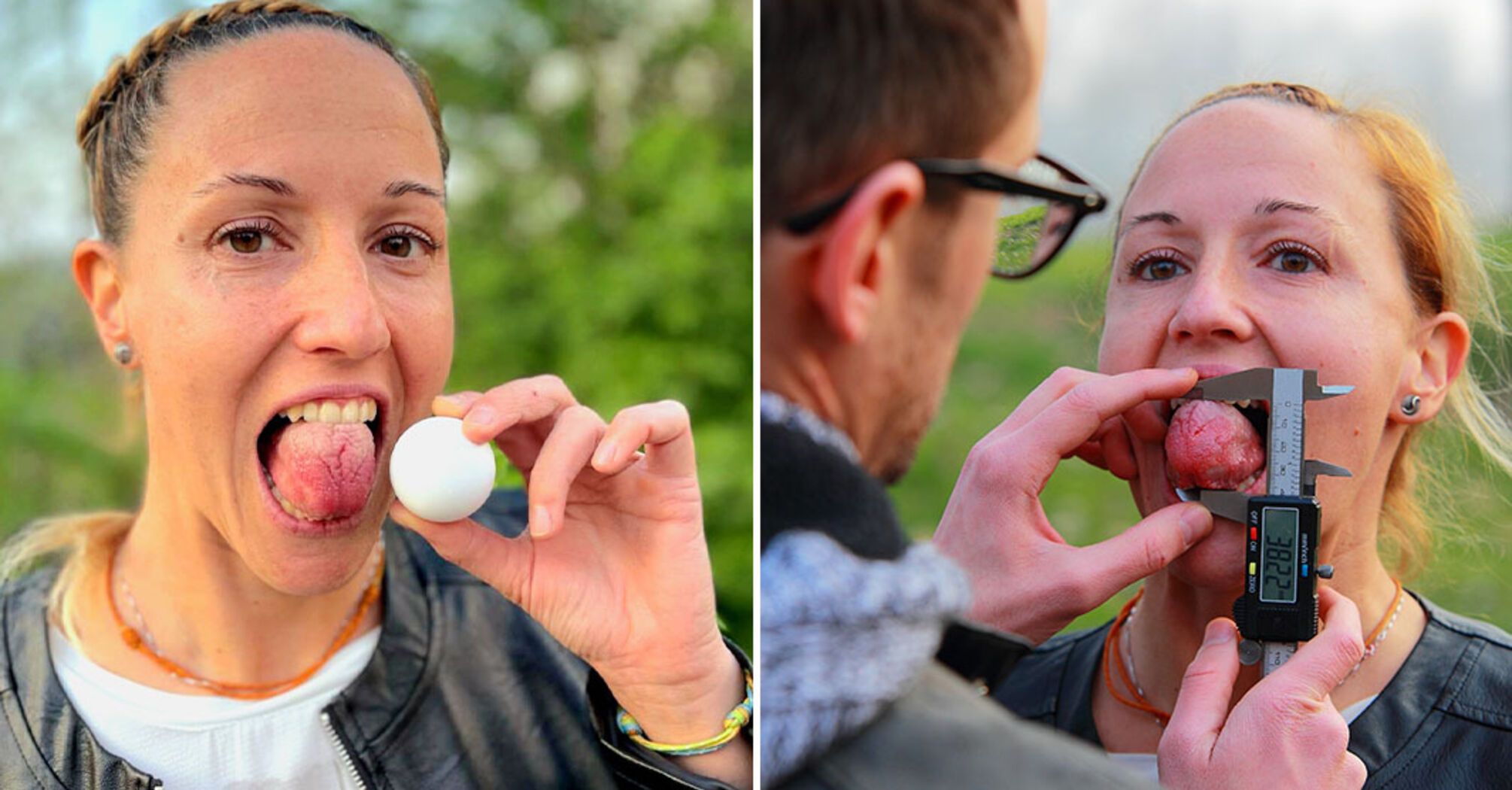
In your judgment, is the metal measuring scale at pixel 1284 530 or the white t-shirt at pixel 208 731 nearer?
the metal measuring scale at pixel 1284 530

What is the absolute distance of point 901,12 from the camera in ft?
5.67

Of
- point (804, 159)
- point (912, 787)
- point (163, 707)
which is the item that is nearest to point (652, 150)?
point (804, 159)

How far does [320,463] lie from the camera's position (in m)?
1.75

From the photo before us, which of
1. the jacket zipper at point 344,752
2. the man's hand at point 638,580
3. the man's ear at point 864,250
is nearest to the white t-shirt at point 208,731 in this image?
the jacket zipper at point 344,752

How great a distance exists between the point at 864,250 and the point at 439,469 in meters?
0.64

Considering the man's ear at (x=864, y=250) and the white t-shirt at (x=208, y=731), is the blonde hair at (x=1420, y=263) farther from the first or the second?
the white t-shirt at (x=208, y=731)

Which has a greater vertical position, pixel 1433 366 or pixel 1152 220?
pixel 1152 220

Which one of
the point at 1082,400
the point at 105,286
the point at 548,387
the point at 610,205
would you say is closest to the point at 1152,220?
the point at 1082,400

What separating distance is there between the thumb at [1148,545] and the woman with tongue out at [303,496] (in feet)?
1.84

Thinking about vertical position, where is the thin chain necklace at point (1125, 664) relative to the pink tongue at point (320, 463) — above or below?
below

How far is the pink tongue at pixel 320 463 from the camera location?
5.74 ft

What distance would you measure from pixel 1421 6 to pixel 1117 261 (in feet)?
1.71

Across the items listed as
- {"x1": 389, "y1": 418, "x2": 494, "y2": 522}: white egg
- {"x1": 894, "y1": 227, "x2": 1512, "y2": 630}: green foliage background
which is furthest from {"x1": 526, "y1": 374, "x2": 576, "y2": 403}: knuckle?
{"x1": 894, "y1": 227, "x2": 1512, "y2": 630}: green foliage background

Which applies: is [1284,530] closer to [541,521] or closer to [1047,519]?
[1047,519]
